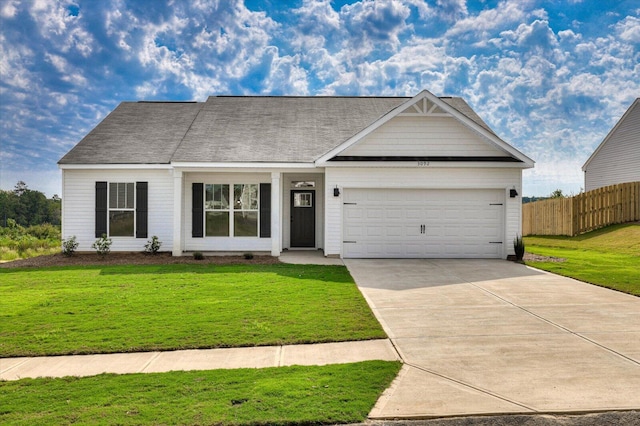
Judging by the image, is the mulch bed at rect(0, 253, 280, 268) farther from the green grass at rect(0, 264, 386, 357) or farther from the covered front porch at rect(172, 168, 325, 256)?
the green grass at rect(0, 264, 386, 357)

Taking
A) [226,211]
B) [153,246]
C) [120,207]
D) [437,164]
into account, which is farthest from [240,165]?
[437,164]

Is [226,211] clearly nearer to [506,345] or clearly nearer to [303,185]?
[303,185]

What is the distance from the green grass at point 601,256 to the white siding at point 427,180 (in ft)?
6.72

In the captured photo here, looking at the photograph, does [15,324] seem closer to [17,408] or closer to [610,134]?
[17,408]

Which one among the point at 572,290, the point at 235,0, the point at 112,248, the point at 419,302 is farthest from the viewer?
the point at 235,0

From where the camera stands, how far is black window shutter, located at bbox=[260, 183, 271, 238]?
614 inches

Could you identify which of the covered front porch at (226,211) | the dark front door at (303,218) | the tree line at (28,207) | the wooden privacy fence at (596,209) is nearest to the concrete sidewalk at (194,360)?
the covered front porch at (226,211)

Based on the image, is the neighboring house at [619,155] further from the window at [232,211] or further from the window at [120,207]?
the window at [120,207]

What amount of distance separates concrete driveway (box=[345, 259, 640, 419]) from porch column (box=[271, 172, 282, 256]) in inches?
185

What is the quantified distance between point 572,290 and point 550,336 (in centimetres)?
398

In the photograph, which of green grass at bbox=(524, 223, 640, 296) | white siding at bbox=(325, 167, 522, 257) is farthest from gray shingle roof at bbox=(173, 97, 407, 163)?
green grass at bbox=(524, 223, 640, 296)

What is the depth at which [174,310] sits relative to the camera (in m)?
7.56

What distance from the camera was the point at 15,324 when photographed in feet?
22.4

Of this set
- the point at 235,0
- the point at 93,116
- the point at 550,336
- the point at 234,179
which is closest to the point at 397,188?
the point at 234,179
